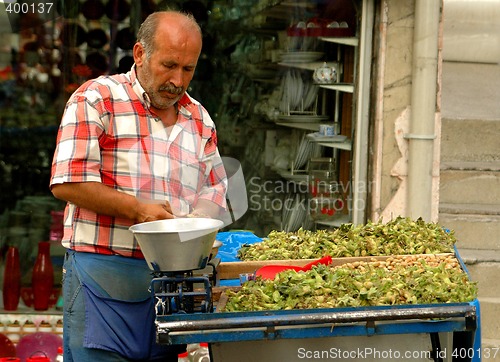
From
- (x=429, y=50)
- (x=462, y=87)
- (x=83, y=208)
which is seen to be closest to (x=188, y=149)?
(x=83, y=208)

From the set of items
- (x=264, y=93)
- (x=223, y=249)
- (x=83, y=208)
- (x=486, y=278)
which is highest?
(x=264, y=93)

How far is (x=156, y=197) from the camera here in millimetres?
3711

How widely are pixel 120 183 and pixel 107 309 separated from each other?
49 centimetres

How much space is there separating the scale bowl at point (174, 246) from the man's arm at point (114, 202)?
9 centimetres

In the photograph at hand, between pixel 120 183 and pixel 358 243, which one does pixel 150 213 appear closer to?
pixel 120 183

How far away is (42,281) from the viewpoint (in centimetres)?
652

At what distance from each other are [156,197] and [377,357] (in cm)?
105

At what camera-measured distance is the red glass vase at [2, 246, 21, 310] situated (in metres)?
6.50

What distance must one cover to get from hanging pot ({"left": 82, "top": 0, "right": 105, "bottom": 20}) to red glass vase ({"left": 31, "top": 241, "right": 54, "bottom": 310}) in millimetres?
1609

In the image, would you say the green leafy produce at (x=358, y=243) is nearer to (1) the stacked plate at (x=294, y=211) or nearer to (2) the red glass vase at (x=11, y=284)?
(1) the stacked plate at (x=294, y=211)

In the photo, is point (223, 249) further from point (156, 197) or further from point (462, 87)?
point (462, 87)

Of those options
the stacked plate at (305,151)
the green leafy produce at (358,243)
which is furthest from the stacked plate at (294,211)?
the green leafy produce at (358,243)

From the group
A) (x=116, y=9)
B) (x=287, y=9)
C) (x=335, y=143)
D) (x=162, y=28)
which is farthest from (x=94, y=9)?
(x=162, y=28)

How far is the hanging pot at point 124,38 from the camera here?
6.57 meters
